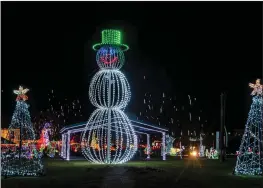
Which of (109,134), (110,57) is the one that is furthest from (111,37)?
(109,134)

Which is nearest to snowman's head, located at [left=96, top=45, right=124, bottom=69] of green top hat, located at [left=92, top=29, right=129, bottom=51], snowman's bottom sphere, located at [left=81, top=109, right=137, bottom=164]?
green top hat, located at [left=92, top=29, right=129, bottom=51]

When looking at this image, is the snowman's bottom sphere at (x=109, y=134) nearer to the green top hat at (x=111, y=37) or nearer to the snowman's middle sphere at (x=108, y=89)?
the snowman's middle sphere at (x=108, y=89)

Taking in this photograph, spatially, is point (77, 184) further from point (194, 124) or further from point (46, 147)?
point (194, 124)

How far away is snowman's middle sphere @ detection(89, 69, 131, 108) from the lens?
69.5 feet

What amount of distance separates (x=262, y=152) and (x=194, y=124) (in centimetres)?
2633

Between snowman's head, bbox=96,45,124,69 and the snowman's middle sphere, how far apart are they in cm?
31

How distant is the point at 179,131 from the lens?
4338 centimetres

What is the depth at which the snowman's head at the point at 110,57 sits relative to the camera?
69.2 feet

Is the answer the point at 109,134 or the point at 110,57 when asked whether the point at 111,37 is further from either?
the point at 109,134

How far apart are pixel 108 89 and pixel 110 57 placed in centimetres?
177

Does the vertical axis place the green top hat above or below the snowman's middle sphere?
above

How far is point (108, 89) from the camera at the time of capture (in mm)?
21984

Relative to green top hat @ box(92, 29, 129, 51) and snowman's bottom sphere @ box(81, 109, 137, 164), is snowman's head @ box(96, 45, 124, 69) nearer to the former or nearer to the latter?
green top hat @ box(92, 29, 129, 51)

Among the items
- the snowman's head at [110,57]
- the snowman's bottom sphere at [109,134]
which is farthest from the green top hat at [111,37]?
the snowman's bottom sphere at [109,134]
